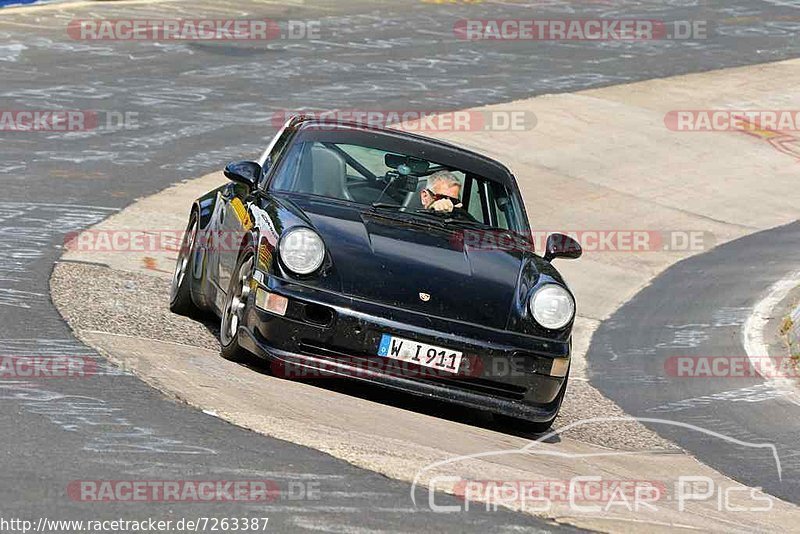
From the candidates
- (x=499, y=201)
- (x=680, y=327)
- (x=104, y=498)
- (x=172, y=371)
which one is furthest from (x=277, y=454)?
(x=680, y=327)

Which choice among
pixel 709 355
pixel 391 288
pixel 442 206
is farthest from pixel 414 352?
pixel 709 355

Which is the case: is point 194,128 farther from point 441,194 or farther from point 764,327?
point 441,194

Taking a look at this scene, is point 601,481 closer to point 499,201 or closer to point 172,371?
point 172,371

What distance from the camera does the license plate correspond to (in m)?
7.06

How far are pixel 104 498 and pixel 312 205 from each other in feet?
10.9

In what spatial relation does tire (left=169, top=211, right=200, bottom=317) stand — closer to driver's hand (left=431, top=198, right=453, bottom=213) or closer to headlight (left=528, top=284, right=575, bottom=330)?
driver's hand (left=431, top=198, right=453, bottom=213)

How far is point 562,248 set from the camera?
8367mm

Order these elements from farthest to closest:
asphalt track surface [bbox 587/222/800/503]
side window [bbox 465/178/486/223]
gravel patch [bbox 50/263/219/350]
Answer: side window [bbox 465/178/486/223], gravel patch [bbox 50/263/219/350], asphalt track surface [bbox 587/222/800/503]

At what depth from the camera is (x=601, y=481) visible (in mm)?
6320

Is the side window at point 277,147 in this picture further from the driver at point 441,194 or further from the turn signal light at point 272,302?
the turn signal light at point 272,302

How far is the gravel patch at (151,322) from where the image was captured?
805 cm

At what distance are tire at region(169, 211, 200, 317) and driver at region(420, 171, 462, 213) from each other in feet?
5.31

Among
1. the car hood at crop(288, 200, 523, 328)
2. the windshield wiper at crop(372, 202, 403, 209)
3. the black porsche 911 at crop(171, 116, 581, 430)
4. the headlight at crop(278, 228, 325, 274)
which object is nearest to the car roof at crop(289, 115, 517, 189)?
the black porsche 911 at crop(171, 116, 581, 430)

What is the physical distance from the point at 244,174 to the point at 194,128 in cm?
914
